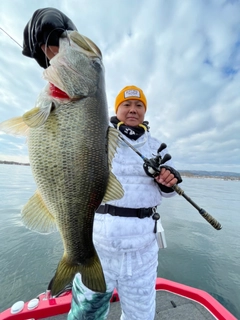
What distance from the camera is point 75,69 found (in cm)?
140

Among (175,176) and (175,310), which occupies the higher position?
(175,176)

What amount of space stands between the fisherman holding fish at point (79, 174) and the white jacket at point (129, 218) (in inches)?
0.4

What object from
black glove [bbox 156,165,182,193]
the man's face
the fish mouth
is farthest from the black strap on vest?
the fish mouth

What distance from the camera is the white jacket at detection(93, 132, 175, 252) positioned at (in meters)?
1.95

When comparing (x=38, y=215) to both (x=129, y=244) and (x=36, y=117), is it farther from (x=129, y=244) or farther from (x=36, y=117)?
(x=129, y=244)

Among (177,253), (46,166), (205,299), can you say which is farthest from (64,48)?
(177,253)

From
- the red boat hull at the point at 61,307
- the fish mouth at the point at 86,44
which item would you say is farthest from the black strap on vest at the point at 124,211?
the red boat hull at the point at 61,307

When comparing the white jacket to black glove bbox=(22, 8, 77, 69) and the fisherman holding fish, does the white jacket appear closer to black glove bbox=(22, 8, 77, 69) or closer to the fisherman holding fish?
the fisherman holding fish

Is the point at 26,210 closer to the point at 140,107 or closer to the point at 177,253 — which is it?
the point at 140,107

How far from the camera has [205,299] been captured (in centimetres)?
331

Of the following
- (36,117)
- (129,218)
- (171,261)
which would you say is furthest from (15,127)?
(171,261)

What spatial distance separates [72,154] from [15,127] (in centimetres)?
43

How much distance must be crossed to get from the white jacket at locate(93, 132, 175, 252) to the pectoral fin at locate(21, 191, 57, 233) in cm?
68

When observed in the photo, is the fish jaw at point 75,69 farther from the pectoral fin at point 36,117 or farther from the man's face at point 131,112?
the man's face at point 131,112
